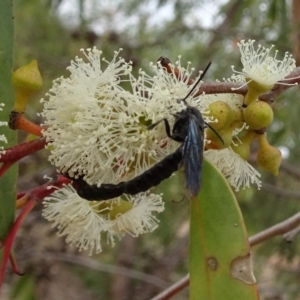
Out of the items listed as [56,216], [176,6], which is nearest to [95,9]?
[176,6]

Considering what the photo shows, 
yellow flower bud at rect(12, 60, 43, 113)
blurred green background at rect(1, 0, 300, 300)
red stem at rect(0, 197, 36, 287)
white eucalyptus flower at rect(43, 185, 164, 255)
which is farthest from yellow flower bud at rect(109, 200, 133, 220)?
blurred green background at rect(1, 0, 300, 300)

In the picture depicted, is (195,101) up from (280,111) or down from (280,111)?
down

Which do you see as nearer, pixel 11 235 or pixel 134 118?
pixel 134 118

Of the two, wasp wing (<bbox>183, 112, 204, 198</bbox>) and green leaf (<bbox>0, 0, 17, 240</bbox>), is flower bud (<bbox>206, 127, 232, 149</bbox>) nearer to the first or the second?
wasp wing (<bbox>183, 112, 204, 198</bbox>)

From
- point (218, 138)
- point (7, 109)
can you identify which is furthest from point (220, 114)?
point (7, 109)

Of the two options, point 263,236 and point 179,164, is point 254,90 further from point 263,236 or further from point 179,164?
point 263,236

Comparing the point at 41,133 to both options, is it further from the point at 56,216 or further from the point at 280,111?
the point at 280,111

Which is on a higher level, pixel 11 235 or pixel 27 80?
pixel 27 80
